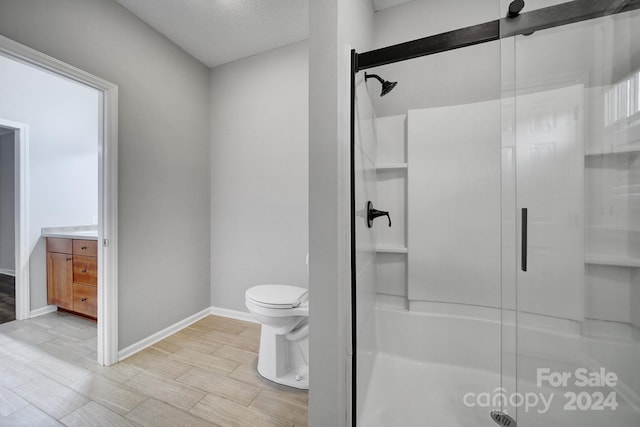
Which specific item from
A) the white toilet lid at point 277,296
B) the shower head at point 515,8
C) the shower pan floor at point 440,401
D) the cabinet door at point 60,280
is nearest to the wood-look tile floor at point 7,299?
the cabinet door at point 60,280

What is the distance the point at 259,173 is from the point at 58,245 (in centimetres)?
226

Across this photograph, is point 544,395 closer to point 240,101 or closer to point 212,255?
point 212,255

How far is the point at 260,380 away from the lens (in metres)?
1.67

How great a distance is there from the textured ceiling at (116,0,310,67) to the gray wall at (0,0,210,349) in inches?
5.7

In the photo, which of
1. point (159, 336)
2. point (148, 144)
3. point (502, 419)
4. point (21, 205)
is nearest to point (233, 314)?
point (159, 336)

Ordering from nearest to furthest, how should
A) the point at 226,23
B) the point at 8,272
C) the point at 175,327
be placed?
1. the point at 226,23
2. the point at 175,327
3. the point at 8,272

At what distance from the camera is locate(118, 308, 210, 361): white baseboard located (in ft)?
6.30

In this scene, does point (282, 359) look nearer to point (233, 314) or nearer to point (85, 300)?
point (233, 314)

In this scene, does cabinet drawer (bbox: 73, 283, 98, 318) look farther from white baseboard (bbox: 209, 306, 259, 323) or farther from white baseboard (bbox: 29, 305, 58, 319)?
white baseboard (bbox: 209, 306, 259, 323)

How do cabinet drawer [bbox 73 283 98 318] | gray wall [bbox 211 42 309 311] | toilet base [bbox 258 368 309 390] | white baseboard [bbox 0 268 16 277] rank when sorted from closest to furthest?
toilet base [bbox 258 368 309 390], gray wall [bbox 211 42 309 311], cabinet drawer [bbox 73 283 98 318], white baseboard [bbox 0 268 16 277]

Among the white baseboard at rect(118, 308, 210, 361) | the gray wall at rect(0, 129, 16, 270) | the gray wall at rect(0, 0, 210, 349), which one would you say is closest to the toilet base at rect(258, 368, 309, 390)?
the white baseboard at rect(118, 308, 210, 361)

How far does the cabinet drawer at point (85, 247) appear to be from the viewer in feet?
8.05

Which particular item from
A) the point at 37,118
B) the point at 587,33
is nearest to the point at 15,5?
the point at 37,118

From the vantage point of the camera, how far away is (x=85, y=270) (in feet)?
8.14
